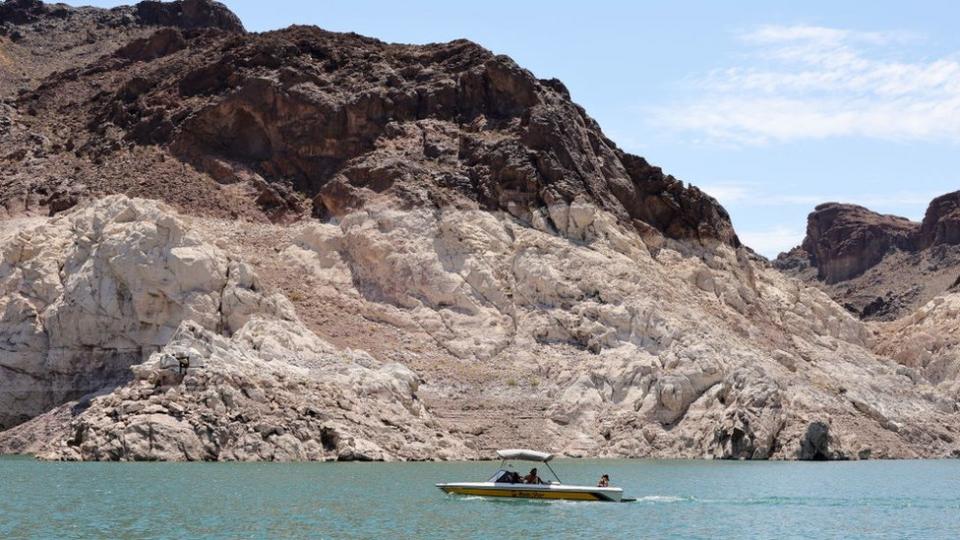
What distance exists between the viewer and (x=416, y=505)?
43.8 m

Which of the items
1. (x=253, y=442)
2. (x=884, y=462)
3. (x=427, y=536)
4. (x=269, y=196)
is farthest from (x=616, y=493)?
(x=269, y=196)

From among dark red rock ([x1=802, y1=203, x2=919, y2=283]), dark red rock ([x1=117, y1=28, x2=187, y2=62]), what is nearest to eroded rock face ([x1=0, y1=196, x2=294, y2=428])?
dark red rock ([x1=117, y1=28, x2=187, y2=62])

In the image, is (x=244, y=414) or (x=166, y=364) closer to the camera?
(x=244, y=414)

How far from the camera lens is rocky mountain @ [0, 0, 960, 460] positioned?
210 feet

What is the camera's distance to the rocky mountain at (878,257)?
5856 inches

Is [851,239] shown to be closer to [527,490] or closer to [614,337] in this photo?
[614,337]

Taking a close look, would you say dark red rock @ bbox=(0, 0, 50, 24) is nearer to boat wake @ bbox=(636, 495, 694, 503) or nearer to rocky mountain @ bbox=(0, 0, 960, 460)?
rocky mountain @ bbox=(0, 0, 960, 460)

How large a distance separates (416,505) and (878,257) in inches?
5392

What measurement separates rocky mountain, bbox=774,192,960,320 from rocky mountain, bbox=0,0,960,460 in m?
42.9

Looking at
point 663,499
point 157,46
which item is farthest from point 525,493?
point 157,46

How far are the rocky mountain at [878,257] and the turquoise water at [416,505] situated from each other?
89577 mm

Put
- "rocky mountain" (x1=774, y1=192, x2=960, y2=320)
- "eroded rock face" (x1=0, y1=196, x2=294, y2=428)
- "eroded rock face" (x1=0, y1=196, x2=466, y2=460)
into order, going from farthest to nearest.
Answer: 1. "rocky mountain" (x1=774, y1=192, x2=960, y2=320)
2. "eroded rock face" (x1=0, y1=196, x2=294, y2=428)
3. "eroded rock face" (x1=0, y1=196, x2=466, y2=460)

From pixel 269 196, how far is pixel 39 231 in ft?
48.2

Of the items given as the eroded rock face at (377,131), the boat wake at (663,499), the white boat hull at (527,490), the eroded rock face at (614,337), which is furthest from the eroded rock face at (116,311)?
the boat wake at (663,499)
